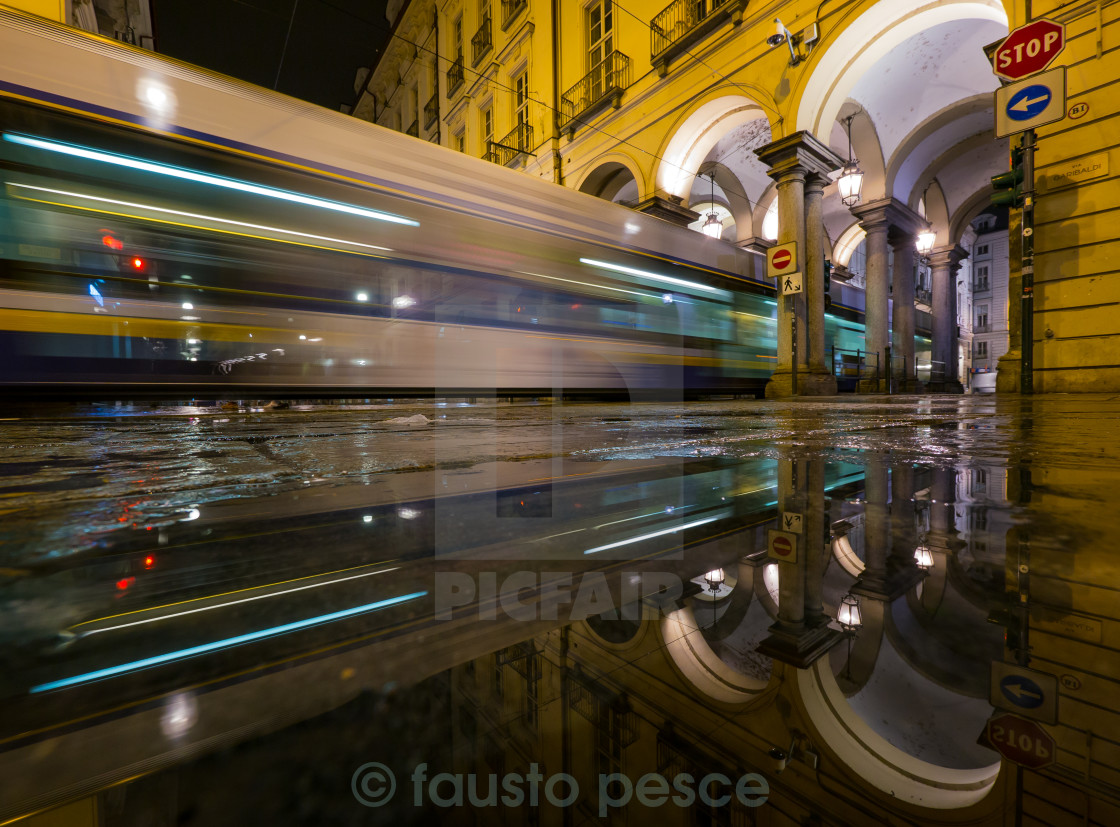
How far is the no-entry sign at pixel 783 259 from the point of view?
341 inches

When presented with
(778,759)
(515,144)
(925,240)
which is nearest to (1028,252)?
(778,759)

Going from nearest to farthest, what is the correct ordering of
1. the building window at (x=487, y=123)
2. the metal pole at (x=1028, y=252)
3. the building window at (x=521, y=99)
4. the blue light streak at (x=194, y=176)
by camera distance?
the blue light streak at (x=194, y=176) → the metal pole at (x=1028, y=252) → the building window at (x=521, y=99) → the building window at (x=487, y=123)

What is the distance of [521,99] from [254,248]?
41.8 feet

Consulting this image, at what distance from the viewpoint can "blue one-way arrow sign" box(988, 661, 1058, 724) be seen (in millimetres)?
319

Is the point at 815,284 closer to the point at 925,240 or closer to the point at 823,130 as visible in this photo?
the point at 823,130

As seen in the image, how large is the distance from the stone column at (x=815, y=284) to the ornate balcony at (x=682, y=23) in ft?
11.2

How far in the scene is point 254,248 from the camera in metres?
4.41

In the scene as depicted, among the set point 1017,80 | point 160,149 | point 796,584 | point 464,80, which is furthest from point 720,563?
point 464,80

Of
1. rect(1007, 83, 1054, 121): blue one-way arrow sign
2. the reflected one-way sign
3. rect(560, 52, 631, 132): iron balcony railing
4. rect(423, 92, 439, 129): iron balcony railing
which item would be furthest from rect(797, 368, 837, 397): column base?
rect(423, 92, 439, 129): iron balcony railing

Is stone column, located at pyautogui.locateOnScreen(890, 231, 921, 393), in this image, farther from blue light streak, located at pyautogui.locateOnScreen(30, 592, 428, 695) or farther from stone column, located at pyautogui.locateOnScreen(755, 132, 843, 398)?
blue light streak, located at pyautogui.locateOnScreen(30, 592, 428, 695)

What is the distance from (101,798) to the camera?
0.85ft

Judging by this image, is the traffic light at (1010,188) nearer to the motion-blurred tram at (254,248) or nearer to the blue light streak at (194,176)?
the motion-blurred tram at (254,248)

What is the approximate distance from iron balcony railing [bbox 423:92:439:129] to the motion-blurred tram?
16.2 meters

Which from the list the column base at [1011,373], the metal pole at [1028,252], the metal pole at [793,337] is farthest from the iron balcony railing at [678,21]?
the column base at [1011,373]
